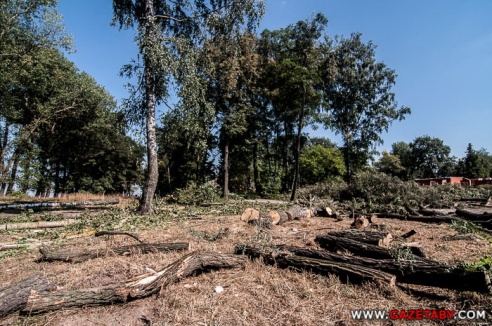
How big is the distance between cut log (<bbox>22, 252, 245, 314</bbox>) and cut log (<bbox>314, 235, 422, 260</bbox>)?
2.56 m

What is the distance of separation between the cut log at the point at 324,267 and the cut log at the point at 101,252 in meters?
1.38

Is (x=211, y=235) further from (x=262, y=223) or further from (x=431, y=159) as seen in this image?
(x=431, y=159)

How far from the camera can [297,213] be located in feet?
29.7

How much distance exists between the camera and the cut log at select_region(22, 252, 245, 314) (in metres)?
2.79

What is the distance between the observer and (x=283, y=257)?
3.97 m

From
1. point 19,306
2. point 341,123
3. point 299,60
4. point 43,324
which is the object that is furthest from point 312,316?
point 341,123

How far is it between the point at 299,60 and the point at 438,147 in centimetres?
5649

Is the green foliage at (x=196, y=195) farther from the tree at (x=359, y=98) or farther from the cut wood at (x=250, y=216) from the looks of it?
the tree at (x=359, y=98)

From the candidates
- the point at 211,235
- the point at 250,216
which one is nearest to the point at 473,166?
the point at 250,216

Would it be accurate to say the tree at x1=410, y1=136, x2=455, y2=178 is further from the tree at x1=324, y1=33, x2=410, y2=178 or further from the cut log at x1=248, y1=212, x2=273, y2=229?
the cut log at x1=248, y1=212, x2=273, y2=229

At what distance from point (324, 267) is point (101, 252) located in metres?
3.74

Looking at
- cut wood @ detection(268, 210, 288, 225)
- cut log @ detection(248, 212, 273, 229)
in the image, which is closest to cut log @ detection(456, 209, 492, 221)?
cut wood @ detection(268, 210, 288, 225)

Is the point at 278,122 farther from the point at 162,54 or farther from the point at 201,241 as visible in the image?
the point at 201,241

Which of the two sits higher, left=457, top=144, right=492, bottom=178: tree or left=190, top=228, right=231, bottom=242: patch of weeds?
left=457, top=144, right=492, bottom=178: tree
